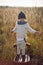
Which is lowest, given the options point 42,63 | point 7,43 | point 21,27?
point 42,63

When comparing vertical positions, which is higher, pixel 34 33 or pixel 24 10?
pixel 24 10

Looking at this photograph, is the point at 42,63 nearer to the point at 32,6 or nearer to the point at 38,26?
the point at 38,26

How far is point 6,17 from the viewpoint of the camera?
1453mm

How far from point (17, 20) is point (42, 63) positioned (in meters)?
0.43

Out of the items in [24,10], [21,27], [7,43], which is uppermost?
[24,10]

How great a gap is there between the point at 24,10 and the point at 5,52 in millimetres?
404

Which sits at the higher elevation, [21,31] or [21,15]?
[21,15]

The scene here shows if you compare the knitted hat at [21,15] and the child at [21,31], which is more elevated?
the knitted hat at [21,15]

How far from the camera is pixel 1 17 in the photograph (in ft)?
4.78

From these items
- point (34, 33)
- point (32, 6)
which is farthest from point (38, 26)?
point (32, 6)

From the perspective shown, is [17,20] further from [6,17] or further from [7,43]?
[7,43]

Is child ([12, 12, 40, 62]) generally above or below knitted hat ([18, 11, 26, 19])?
below
